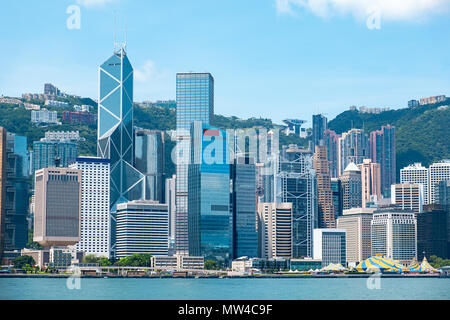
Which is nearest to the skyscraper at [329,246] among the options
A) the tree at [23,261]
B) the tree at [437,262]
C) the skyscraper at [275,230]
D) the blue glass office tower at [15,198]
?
the skyscraper at [275,230]

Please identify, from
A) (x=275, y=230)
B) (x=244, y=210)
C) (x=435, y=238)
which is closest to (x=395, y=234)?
(x=435, y=238)

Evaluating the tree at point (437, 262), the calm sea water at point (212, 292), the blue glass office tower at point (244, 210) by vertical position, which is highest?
the blue glass office tower at point (244, 210)

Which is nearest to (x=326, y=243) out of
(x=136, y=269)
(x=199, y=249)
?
(x=199, y=249)

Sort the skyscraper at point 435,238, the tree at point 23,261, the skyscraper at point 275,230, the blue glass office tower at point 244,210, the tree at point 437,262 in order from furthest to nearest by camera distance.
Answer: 1. the skyscraper at point 435,238
2. the skyscraper at point 275,230
3. the blue glass office tower at point 244,210
4. the tree at point 437,262
5. the tree at point 23,261

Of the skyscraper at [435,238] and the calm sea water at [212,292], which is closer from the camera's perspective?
the calm sea water at [212,292]

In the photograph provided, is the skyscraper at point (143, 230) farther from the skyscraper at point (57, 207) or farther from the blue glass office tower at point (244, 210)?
the blue glass office tower at point (244, 210)

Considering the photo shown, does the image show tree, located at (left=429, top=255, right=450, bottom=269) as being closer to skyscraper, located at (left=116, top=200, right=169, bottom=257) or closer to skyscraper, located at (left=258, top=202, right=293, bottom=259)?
skyscraper, located at (left=258, top=202, right=293, bottom=259)
